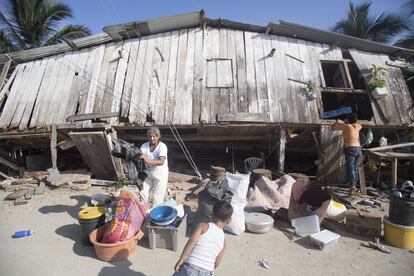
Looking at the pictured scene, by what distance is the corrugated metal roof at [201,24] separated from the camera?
9.37 meters

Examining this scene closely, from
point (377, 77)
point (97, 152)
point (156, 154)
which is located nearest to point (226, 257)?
point (156, 154)

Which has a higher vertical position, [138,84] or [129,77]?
[129,77]

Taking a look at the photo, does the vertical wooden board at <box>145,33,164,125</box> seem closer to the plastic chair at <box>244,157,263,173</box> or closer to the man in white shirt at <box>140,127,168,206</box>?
the plastic chair at <box>244,157,263,173</box>

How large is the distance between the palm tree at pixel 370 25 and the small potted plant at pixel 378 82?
321 inches

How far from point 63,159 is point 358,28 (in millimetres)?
17068

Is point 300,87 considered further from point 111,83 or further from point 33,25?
point 33,25

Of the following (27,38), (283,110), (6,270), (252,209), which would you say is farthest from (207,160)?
(27,38)

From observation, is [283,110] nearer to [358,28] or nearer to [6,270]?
[6,270]

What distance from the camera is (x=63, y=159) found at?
11.1 m

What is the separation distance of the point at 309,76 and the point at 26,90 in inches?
384

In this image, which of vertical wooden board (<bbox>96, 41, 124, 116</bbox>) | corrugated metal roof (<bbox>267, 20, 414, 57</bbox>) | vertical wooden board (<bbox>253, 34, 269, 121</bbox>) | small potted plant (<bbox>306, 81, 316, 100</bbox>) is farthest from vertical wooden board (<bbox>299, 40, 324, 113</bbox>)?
vertical wooden board (<bbox>96, 41, 124, 116</bbox>)

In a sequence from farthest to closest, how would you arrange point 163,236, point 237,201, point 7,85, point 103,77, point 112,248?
point 7,85, point 103,77, point 237,201, point 163,236, point 112,248

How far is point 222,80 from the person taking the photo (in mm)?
9078

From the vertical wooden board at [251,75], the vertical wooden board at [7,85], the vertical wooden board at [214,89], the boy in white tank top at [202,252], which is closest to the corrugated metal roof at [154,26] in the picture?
the vertical wooden board at [214,89]
